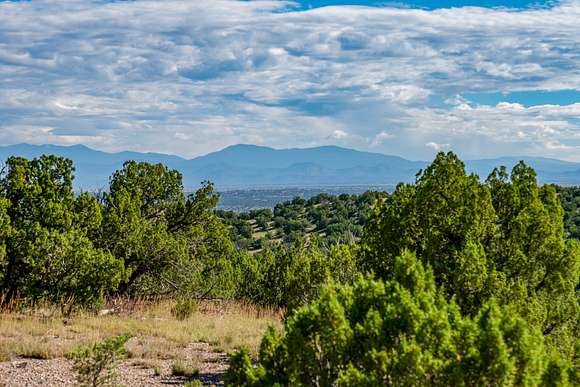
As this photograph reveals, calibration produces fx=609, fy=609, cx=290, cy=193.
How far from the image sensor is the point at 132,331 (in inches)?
469

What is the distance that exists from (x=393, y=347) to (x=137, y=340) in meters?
7.91

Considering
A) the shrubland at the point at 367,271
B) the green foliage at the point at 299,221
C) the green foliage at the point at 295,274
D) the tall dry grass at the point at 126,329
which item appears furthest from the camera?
the green foliage at the point at 299,221

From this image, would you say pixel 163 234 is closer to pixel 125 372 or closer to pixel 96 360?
pixel 125 372

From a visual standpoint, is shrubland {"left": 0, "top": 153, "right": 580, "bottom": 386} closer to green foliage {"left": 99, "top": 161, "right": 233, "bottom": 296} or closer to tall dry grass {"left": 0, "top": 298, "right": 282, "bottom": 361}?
green foliage {"left": 99, "top": 161, "right": 233, "bottom": 296}

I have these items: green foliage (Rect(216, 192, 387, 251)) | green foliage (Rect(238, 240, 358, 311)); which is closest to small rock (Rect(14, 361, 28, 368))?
green foliage (Rect(238, 240, 358, 311))

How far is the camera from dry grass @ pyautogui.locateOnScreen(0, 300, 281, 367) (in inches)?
394

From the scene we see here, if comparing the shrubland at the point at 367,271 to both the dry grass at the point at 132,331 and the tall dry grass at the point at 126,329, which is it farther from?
the dry grass at the point at 132,331

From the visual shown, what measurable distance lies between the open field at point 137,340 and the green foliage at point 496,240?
3.54 meters

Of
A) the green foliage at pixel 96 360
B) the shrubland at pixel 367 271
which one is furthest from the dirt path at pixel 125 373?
the shrubland at pixel 367 271

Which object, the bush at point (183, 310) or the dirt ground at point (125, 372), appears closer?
the dirt ground at point (125, 372)

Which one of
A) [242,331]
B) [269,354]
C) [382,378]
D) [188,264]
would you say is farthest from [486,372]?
[188,264]

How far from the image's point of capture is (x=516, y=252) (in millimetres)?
7723

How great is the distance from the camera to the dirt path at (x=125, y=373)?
8148 millimetres

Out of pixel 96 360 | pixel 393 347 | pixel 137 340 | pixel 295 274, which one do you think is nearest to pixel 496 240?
pixel 393 347
